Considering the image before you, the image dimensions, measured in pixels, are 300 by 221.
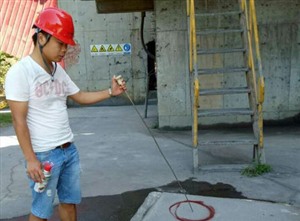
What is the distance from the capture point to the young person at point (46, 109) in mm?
2492

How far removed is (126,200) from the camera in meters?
4.26

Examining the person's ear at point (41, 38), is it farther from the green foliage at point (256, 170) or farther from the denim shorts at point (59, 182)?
the green foliage at point (256, 170)

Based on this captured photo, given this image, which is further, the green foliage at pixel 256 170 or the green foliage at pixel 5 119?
the green foliage at pixel 5 119

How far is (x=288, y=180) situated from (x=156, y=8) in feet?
14.0

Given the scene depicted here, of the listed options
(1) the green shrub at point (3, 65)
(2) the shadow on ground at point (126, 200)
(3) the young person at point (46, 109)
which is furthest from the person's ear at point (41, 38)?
(1) the green shrub at point (3, 65)

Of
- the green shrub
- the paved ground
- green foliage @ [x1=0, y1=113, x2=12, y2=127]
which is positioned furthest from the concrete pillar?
the green shrub

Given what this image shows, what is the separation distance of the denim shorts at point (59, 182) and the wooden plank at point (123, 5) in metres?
5.56

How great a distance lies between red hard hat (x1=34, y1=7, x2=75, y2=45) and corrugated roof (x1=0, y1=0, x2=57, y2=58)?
10275 mm

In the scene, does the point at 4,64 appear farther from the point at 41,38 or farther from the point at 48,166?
the point at 48,166

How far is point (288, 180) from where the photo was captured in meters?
4.60

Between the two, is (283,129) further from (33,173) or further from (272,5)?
(33,173)

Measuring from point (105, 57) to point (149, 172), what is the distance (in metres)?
6.96

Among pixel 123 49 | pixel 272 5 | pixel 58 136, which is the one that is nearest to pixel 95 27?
pixel 123 49

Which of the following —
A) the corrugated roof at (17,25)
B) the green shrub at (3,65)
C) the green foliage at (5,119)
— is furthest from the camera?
the corrugated roof at (17,25)
